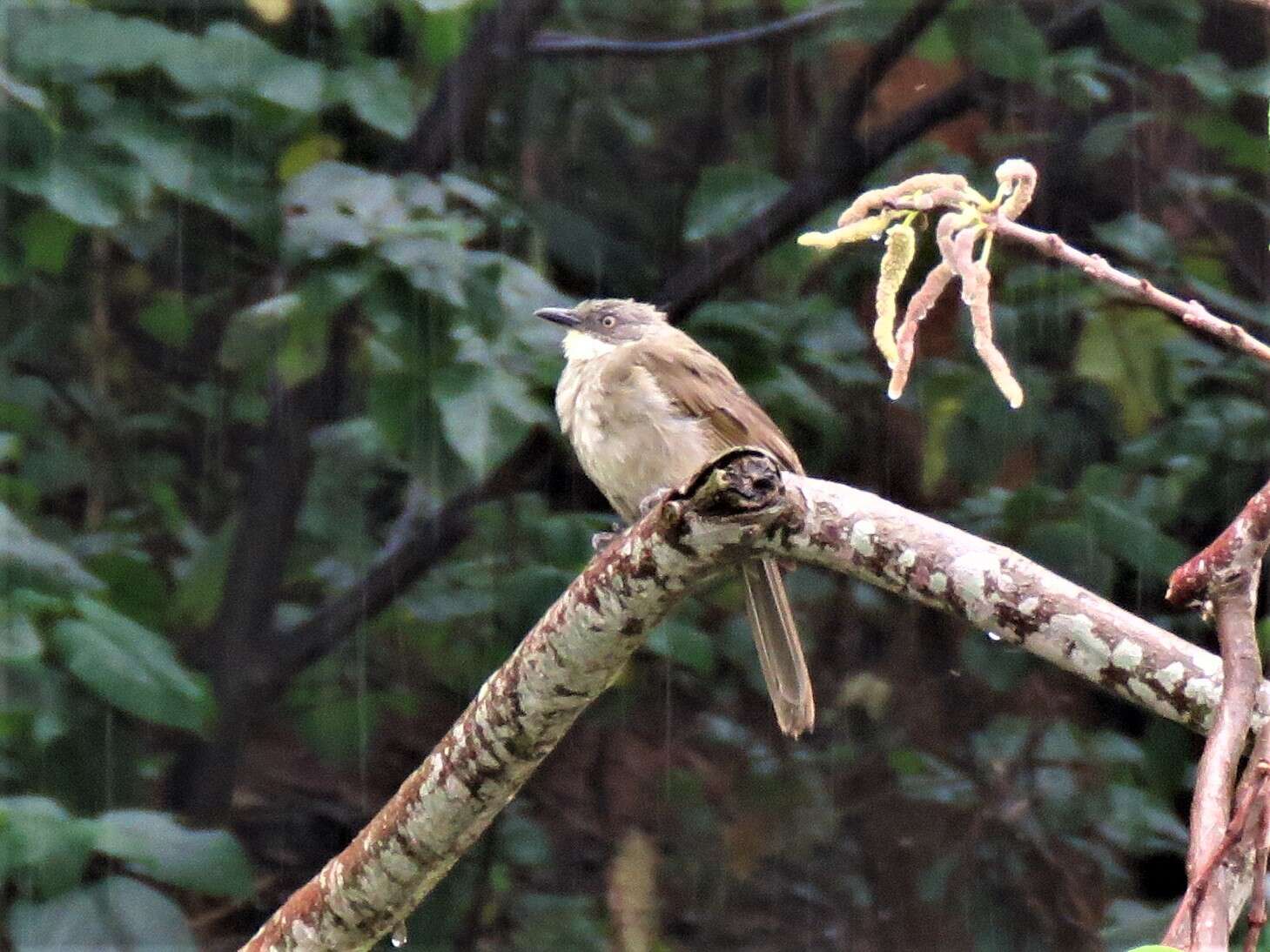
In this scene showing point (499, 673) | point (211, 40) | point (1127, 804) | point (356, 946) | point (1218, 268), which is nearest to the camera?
point (499, 673)

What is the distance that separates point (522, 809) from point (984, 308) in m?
3.67

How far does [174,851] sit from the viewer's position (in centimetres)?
334

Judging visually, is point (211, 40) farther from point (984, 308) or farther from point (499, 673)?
point (984, 308)

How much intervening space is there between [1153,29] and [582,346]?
1737 mm

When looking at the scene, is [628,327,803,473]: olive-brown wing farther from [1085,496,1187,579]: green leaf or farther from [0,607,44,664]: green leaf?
[0,607,44,664]: green leaf

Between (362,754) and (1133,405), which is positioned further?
(362,754)

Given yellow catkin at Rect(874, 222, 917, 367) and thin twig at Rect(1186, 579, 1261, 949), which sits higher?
yellow catkin at Rect(874, 222, 917, 367)

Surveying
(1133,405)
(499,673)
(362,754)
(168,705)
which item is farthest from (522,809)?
(499,673)

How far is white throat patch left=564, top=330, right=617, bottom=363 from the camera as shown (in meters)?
2.96

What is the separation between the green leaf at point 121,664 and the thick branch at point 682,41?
1.83m

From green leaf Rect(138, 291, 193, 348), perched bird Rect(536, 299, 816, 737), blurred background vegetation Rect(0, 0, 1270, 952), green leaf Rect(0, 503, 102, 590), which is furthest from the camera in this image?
green leaf Rect(138, 291, 193, 348)

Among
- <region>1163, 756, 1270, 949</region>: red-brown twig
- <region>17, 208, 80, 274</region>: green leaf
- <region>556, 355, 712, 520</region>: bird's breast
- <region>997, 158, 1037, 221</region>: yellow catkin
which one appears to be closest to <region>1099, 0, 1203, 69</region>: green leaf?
<region>556, 355, 712, 520</region>: bird's breast

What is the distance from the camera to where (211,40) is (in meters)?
3.54

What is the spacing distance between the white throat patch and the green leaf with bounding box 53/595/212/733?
1153mm
